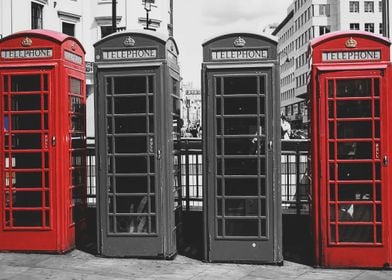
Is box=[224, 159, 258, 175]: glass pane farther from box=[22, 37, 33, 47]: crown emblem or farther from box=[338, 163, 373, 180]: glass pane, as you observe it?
box=[22, 37, 33, 47]: crown emblem

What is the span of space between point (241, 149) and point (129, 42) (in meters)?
1.94

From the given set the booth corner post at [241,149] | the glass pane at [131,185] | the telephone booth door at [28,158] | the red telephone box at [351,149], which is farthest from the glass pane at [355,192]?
the telephone booth door at [28,158]

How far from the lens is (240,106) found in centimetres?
716

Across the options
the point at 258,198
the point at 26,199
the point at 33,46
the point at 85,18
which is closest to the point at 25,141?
the point at 26,199

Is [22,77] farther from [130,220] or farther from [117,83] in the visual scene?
[130,220]

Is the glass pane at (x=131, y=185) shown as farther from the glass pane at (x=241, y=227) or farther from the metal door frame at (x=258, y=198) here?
the glass pane at (x=241, y=227)

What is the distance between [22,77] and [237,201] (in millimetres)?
3209

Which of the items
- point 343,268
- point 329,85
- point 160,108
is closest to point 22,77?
point 160,108

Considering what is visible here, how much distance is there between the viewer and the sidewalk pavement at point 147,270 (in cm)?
670

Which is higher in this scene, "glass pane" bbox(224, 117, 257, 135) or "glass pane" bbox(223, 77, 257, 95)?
"glass pane" bbox(223, 77, 257, 95)

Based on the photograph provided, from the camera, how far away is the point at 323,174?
6980 millimetres

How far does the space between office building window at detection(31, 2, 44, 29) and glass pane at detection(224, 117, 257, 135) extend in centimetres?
2432

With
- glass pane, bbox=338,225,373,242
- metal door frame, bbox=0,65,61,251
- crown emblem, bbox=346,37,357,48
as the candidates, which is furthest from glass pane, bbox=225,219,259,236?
crown emblem, bbox=346,37,357,48

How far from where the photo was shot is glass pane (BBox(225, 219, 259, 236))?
723 cm
